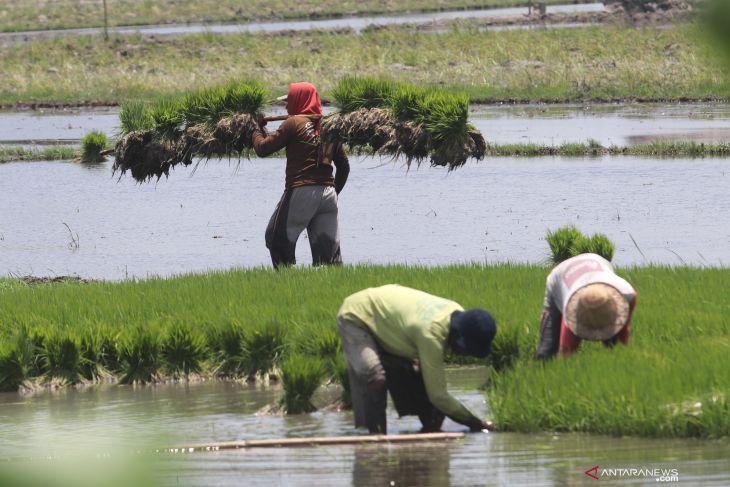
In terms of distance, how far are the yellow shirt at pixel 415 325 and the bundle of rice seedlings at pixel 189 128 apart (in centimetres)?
567

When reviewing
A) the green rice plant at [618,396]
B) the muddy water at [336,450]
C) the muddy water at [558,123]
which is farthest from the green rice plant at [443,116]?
the muddy water at [558,123]

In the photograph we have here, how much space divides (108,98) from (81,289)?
27.5 metres

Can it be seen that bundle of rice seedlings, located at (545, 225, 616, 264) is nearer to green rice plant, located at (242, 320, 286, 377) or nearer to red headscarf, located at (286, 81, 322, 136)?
red headscarf, located at (286, 81, 322, 136)

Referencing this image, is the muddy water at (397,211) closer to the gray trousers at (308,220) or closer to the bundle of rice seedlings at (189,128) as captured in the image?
the bundle of rice seedlings at (189,128)

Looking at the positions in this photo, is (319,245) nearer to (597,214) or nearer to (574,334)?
(574,334)

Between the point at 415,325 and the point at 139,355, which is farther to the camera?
the point at 139,355

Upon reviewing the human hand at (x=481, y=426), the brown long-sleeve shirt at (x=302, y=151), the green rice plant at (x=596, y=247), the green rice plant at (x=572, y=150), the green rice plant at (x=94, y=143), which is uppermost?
the brown long-sleeve shirt at (x=302, y=151)

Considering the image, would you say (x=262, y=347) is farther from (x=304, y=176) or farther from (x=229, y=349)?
(x=304, y=176)

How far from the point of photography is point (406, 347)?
581 cm

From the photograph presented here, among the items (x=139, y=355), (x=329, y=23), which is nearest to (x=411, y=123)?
(x=139, y=355)

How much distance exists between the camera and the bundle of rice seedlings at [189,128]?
11.4 meters

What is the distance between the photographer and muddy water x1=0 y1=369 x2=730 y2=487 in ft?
17.4

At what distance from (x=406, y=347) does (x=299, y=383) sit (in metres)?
1.22

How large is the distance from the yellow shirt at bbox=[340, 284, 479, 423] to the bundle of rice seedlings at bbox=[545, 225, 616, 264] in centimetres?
560
